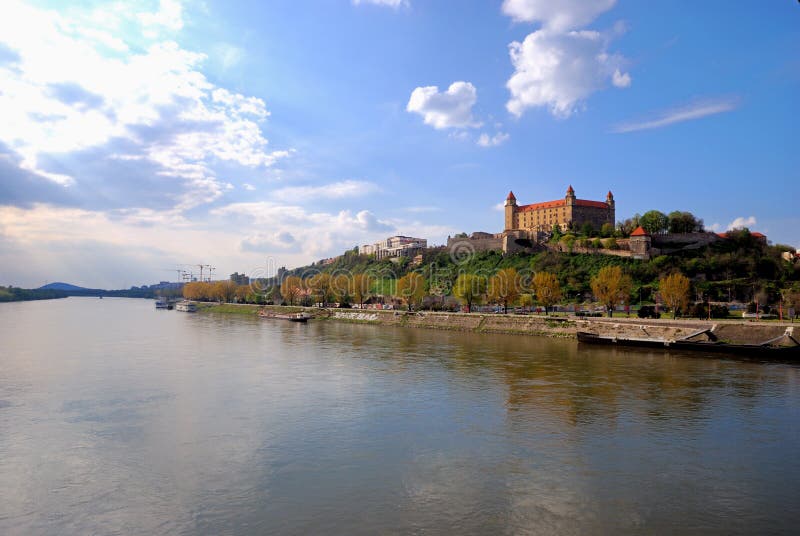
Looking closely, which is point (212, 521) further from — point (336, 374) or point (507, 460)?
point (336, 374)

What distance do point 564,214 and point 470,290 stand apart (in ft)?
177

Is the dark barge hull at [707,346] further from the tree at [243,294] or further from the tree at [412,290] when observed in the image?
the tree at [243,294]

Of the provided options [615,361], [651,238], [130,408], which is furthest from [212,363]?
[651,238]

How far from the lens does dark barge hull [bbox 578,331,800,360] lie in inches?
1198

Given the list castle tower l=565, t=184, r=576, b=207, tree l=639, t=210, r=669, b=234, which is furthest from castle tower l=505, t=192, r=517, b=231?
tree l=639, t=210, r=669, b=234

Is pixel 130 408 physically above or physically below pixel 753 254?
below

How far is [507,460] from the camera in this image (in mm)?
12641

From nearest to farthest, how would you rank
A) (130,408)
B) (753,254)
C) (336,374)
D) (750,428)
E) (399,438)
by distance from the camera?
Answer: (399,438), (750,428), (130,408), (336,374), (753,254)

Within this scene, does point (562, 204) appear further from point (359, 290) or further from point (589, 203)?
point (359, 290)

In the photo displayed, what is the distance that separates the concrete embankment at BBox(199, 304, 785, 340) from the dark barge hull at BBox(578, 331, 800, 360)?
1.13 metres

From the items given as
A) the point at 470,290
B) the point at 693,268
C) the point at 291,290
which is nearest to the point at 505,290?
the point at 470,290

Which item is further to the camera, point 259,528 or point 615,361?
point 615,361

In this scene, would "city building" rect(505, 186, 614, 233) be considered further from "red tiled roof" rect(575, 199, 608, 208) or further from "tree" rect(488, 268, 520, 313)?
"tree" rect(488, 268, 520, 313)

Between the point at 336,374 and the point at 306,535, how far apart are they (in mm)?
15906
